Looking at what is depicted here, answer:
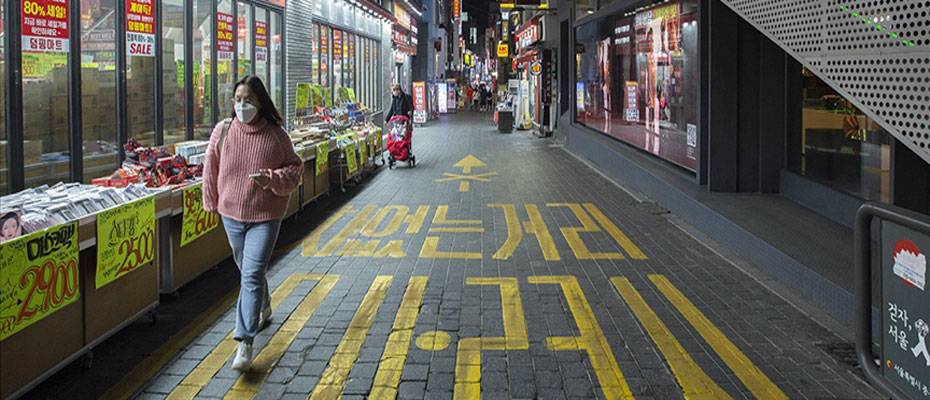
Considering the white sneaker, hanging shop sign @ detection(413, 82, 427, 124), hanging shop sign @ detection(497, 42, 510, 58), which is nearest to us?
the white sneaker

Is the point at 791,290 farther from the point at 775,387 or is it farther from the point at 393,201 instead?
the point at 393,201

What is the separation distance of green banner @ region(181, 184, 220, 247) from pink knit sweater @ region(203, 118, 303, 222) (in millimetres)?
1522

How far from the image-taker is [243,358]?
202 inches

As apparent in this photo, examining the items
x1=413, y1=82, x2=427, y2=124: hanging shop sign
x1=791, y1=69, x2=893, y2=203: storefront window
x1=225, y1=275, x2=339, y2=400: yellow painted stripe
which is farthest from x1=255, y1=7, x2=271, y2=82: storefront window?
x1=413, y1=82, x2=427, y2=124: hanging shop sign

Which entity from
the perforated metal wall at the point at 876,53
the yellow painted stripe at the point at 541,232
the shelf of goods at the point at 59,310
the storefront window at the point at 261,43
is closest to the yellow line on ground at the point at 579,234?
the yellow painted stripe at the point at 541,232

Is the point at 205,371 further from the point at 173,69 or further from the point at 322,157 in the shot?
the point at 322,157

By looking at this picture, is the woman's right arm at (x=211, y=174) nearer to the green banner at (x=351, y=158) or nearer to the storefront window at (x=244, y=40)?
the storefront window at (x=244, y=40)

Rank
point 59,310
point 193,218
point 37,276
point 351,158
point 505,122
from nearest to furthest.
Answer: point 37,276 < point 59,310 < point 193,218 < point 351,158 < point 505,122

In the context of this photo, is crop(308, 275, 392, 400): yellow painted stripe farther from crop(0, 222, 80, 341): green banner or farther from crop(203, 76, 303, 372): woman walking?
crop(0, 222, 80, 341): green banner

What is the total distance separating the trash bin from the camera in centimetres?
3272

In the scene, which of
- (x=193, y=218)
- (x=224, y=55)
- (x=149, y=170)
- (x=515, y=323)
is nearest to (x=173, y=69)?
(x=224, y=55)

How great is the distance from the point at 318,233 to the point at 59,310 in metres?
5.25

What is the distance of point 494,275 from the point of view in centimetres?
779

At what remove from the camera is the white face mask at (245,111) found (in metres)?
5.32
